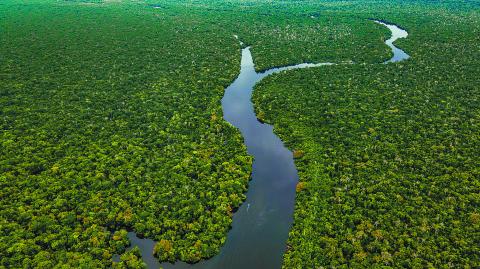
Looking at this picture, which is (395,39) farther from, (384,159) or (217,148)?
(217,148)

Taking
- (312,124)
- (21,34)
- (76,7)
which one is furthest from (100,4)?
(312,124)

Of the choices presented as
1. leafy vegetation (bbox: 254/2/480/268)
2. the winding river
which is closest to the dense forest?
leafy vegetation (bbox: 254/2/480/268)

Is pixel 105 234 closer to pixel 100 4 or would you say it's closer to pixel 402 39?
pixel 402 39

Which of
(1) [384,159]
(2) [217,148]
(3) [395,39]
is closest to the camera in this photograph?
(1) [384,159]

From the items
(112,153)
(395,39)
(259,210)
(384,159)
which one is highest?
(395,39)

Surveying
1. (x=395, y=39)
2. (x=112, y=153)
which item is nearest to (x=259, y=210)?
(x=112, y=153)
